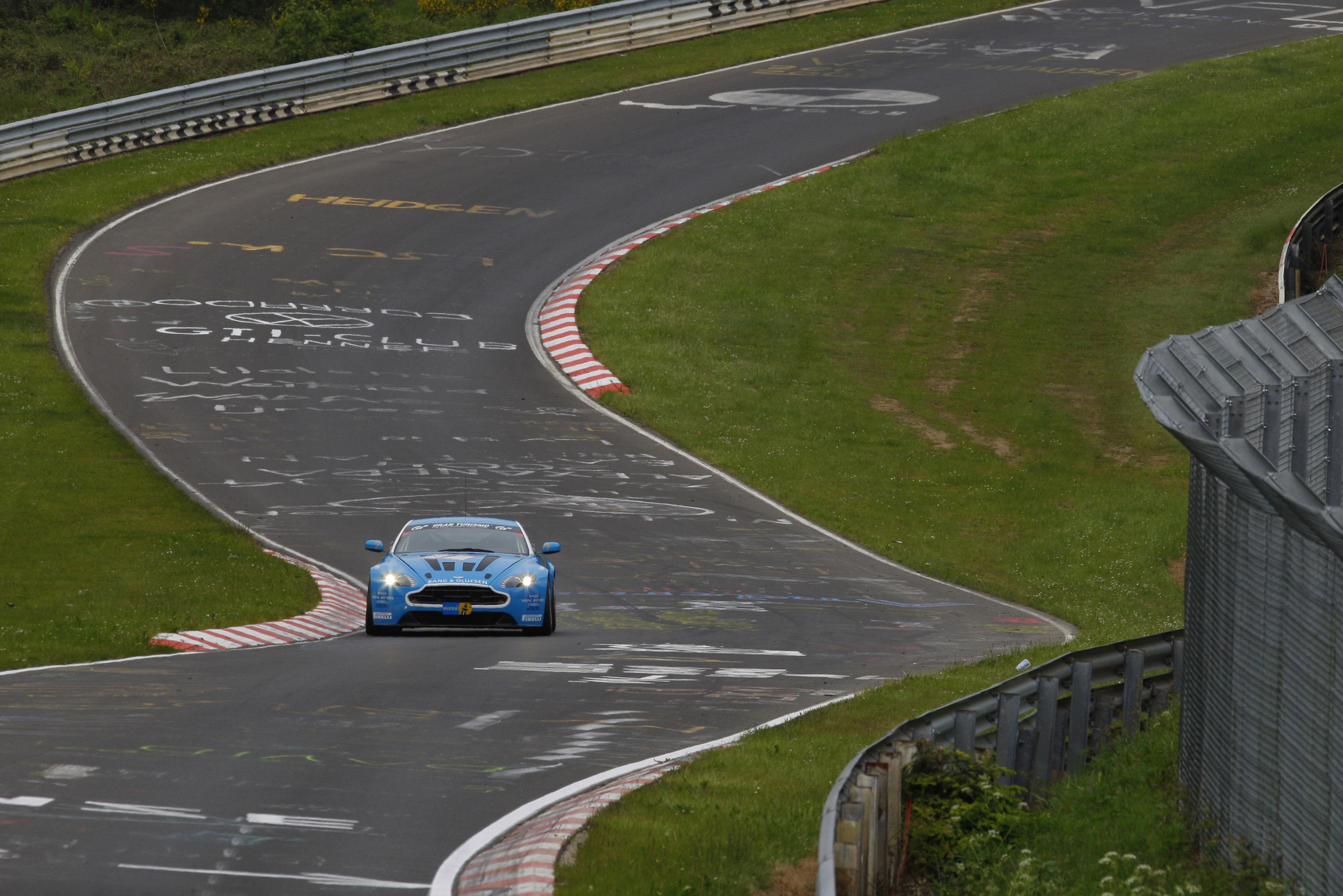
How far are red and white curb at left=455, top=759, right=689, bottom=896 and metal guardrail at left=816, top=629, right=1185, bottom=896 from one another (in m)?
1.74

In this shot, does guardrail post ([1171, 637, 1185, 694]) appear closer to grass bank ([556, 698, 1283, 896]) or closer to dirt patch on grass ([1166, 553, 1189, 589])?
grass bank ([556, 698, 1283, 896])

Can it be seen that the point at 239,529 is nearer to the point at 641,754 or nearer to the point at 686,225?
the point at 641,754

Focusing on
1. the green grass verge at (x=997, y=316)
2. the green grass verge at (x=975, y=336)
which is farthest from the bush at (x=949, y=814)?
the green grass verge at (x=997, y=316)

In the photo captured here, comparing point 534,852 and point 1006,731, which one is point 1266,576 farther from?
point 534,852

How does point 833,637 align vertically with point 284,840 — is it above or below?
below

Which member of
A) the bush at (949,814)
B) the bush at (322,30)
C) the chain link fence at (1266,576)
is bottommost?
the bush at (949,814)

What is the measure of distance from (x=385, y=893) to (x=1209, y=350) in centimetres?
603

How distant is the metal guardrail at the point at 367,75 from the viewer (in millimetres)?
40781

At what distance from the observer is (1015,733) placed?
11266 millimetres

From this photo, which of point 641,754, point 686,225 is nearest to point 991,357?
point 686,225

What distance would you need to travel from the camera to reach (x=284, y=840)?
9477 mm

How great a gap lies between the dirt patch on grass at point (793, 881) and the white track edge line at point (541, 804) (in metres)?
1.72

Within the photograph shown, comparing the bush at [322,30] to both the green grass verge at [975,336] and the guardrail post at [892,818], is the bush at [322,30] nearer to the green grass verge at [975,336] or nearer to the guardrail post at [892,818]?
the green grass verge at [975,336]

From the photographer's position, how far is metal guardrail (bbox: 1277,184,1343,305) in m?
33.2
